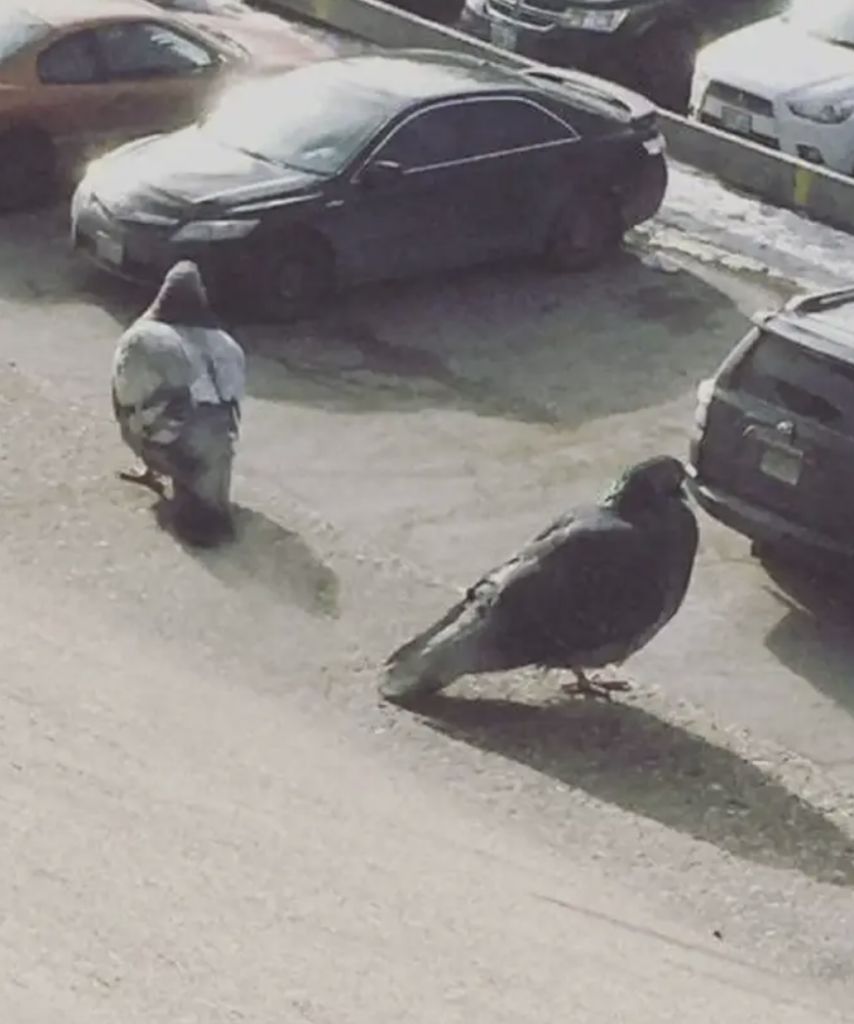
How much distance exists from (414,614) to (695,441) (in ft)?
5.73

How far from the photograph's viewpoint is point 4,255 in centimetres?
1583

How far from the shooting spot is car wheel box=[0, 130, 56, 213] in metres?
16.3

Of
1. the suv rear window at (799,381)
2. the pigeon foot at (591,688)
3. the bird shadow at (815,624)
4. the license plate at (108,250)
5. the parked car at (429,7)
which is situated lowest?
the parked car at (429,7)

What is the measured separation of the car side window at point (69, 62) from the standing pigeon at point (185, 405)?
15.5ft

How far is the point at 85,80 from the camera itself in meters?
16.6

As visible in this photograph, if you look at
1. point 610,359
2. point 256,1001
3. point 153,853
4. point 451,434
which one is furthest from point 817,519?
point 256,1001

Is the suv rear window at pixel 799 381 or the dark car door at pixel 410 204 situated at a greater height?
the suv rear window at pixel 799 381

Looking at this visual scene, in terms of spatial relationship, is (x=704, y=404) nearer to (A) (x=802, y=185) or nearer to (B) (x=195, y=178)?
(B) (x=195, y=178)

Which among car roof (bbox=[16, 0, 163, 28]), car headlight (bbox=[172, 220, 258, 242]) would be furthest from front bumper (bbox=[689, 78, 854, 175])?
car headlight (bbox=[172, 220, 258, 242])

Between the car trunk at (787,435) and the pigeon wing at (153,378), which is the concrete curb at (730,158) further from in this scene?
the pigeon wing at (153,378)

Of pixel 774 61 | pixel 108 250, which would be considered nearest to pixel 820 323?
pixel 108 250

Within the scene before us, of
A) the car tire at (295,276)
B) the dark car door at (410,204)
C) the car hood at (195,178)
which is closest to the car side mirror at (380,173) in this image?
the dark car door at (410,204)

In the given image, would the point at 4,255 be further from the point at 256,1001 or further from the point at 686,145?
the point at 256,1001

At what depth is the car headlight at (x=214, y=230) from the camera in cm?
1485
